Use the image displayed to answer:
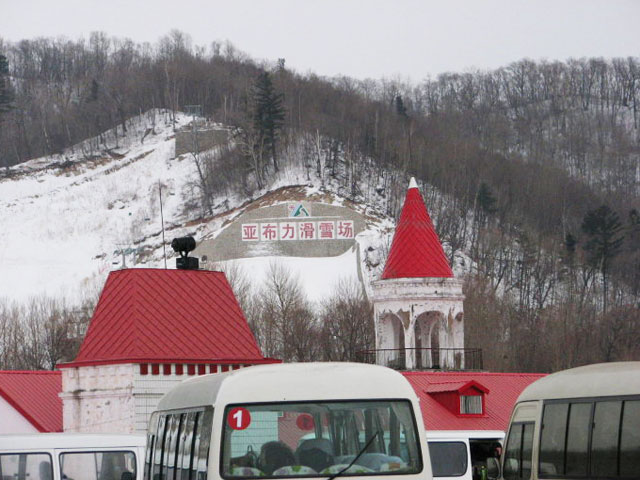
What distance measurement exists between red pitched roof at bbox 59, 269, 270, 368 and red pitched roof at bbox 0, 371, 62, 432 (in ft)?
13.0

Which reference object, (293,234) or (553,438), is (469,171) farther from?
(553,438)

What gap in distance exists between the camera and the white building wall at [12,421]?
131ft

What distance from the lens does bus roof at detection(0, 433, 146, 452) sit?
2252 centimetres

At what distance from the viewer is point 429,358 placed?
5666cm

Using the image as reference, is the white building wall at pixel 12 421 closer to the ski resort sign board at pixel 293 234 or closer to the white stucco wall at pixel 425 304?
the white stucco wall at pixel 425 304

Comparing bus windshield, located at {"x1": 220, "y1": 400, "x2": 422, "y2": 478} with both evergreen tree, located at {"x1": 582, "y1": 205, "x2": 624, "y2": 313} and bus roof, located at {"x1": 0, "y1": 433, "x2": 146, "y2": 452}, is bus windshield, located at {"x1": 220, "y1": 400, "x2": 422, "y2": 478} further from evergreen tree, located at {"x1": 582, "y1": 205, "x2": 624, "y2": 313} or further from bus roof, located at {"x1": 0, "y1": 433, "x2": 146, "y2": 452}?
evergreen tree, located at {"x1": 582, "y1": 205, "x2": 624, "y2": 313}

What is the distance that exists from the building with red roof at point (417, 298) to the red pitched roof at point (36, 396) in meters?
16.4

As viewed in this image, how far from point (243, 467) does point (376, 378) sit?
1621mm

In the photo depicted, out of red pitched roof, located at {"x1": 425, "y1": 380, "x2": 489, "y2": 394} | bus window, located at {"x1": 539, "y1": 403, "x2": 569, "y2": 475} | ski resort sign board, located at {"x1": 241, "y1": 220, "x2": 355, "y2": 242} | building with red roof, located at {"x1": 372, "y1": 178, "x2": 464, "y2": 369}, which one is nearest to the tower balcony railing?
building with red roof, located at {"x1": 372, "y1": 178, "x2": 464, "y2": 369}

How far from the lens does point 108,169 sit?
155m

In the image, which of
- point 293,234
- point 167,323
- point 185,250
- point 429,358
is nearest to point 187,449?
point 167,323

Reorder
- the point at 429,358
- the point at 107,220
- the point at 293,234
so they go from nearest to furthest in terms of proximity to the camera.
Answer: the point at 429,358 → the point at 293,234 → the point at 107,220

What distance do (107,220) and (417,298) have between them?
8919cm

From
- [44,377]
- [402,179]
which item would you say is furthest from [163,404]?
[402,179]
